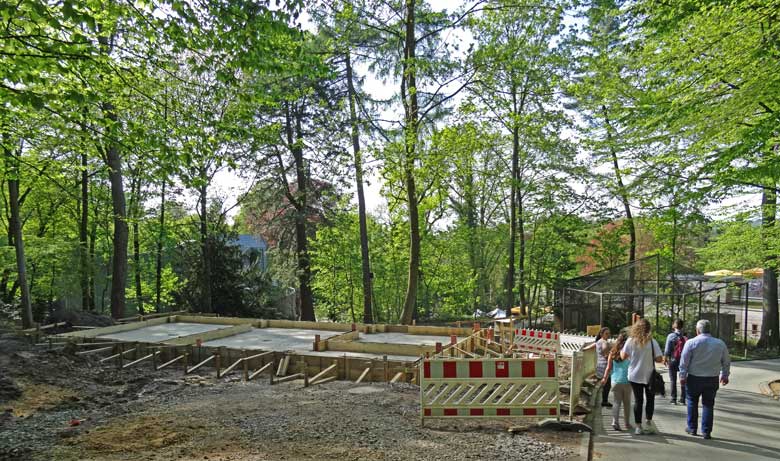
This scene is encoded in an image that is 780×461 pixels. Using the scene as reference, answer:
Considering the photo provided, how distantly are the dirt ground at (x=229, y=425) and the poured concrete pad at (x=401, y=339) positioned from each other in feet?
15.9

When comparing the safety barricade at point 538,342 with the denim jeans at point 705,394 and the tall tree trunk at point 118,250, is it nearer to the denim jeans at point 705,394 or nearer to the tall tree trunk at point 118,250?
the denim jeans at point 705,394

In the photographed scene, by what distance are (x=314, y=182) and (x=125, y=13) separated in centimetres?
2024

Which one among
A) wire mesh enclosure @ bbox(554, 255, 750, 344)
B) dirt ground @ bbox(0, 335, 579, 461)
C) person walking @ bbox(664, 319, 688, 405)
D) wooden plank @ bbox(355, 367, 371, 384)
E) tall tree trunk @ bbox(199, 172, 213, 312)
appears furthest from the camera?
tall tree trunk @ bbox(199, 172, 213, 312)

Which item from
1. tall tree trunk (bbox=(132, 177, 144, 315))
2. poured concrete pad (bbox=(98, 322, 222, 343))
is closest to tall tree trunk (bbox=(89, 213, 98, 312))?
tall tree trunk (bbox=(132, 177, 144, 315))

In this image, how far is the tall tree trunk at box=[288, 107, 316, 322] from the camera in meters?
27.5

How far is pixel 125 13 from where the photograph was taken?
7996 mm

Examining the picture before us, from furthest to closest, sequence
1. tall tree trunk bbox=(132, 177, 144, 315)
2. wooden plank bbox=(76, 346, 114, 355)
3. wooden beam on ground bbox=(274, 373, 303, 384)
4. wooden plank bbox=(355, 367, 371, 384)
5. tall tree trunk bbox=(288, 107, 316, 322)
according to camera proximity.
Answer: tall tree trunk bbox=(132, 177, 144, 315)
tall tree trunk bbox=(288, 107, 316, 322)
wooden plank bbox=(76, 346, 114, 355)
wooden beam on ground bbox=(274, 373, 303, 384)
wooden plank bbox=(355, 367, 371, 384)

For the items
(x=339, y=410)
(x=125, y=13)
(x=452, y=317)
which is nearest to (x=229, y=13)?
(x=125, y=13)

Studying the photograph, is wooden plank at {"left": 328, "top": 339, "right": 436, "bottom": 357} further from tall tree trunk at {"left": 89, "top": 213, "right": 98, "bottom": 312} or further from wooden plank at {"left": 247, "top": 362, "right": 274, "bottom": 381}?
tall tree trunk at {"left": 89, "top": 213, "right": 98, "bottom": 312}

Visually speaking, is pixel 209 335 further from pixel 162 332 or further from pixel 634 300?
pixel 634 300

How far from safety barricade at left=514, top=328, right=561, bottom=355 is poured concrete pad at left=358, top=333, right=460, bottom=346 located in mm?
2356

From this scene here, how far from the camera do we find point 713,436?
7.58 m

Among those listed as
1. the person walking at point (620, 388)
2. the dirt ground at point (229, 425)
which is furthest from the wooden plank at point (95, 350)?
the person walking at point (620, 388)

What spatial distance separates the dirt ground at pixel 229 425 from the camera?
6.55 meters
